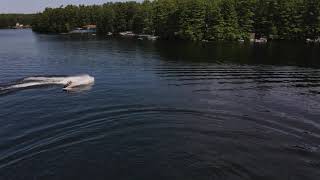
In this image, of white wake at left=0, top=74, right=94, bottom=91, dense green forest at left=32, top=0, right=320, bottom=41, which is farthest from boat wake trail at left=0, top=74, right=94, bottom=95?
dense green forest at left=32, top=0, right=320, bottom=41

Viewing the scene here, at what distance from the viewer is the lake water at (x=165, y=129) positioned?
72.9 feet

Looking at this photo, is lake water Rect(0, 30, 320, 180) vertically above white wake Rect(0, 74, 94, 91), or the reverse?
white wake Rect(0, 74, 94, 91)

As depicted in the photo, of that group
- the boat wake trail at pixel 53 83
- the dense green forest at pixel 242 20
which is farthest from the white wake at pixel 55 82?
the dense green forest at pixel 242 20

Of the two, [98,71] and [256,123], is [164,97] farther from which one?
[98,71]

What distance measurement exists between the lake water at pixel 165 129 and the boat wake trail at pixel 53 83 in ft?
3.53

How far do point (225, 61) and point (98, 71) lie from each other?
76.5 feet

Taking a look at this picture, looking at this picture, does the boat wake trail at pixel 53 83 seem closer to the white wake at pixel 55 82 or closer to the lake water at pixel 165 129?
the white wake at pixel 55 82

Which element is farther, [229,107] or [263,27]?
[263,27]

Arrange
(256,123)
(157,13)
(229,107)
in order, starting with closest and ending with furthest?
(256,123), (229,107), (157,13)

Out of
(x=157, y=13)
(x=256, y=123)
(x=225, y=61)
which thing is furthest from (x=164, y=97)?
(x=157, y=13)

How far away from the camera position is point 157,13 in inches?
6033

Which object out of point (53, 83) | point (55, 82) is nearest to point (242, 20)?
point (55, 82)

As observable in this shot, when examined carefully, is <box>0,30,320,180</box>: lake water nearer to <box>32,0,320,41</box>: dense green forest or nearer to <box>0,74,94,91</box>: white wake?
<box>0,74,94,91</box>: white wake

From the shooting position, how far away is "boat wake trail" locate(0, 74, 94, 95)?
42906 mm
